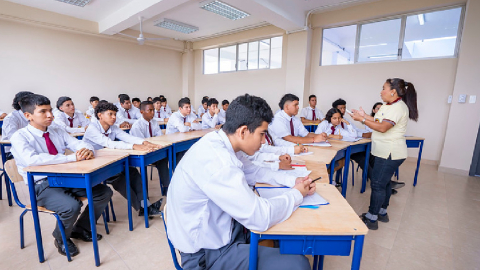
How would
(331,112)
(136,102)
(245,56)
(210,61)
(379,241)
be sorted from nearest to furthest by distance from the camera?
(379,241) → (331,112) → (136,102) → (245,56) → (210,61)

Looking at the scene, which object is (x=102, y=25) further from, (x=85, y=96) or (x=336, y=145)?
(x=336, y=145)

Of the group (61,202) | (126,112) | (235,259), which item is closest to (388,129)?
(235,259)

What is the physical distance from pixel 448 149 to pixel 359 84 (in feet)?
6.77

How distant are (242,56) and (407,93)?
5777mm

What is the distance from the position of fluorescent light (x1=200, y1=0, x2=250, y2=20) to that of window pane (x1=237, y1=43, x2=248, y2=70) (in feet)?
5.51

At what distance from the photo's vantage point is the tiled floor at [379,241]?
1808 millimetres

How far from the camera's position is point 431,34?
4.48 meters

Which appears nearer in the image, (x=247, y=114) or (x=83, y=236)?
(x=247, y=114)

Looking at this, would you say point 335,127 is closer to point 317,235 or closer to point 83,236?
point 317,235

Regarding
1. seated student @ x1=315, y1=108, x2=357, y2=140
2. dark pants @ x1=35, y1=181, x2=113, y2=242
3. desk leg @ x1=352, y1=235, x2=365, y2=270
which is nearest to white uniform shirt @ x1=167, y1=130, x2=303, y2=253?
desk leg @ x1=352, y1=235, x2=365, y2=270

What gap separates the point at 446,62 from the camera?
4293 millimetres

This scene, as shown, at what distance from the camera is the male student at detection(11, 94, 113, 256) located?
5.73 ft

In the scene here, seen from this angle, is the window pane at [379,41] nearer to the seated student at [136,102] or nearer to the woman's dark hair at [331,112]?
the woman's dark hair at [331,112]

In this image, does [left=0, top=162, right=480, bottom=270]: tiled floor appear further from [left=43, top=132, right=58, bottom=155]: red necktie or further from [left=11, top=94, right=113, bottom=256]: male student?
[left=43, top=132, right=58, bottom=155]: red necktie
